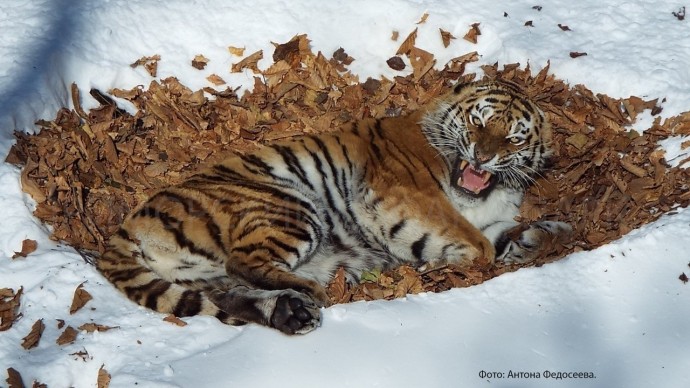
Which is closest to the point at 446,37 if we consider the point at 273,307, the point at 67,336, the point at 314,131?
the point at 314,131

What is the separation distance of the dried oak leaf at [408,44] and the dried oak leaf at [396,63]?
0.06 metres

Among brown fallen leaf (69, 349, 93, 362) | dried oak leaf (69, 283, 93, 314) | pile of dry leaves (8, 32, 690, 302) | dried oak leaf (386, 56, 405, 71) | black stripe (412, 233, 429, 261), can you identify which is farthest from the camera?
dried oak leaf (386, 56, 405, 71)

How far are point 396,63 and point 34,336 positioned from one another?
3.01 metres

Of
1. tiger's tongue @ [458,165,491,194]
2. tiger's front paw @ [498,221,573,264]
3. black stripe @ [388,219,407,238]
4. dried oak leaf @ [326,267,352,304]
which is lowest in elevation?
tiger's front paw @ [498,221,573,264]

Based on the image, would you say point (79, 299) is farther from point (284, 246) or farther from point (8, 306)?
point (284, 246)

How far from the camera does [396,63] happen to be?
564cm

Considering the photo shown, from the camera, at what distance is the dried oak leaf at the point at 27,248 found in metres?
4.14

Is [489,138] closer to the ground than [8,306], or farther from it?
farther from it

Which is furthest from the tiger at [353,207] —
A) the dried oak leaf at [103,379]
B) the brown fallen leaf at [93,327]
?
the dried oak leaf at [103,379]

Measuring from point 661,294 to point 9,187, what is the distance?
3.32 meters

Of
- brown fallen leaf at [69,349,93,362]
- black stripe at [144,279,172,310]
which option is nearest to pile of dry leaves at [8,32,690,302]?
black stripe at [144,279,172,310]

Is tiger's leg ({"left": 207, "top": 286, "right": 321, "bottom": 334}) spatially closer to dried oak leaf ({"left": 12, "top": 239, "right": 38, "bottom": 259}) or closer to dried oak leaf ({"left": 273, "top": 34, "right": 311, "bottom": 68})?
dried oak leaf ({"left": 12, "top": 239, "right": 38, "bottom": 259})

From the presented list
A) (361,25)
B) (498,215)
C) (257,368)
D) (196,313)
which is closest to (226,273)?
(196,313)

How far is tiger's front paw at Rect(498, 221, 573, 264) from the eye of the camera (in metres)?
4.55
